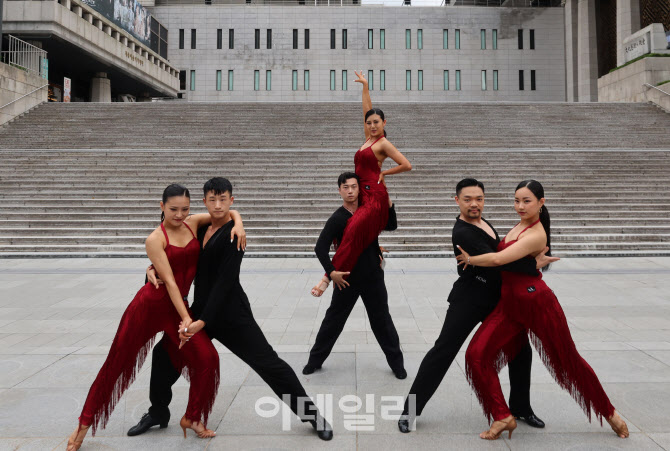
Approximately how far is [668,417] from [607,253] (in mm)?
8453

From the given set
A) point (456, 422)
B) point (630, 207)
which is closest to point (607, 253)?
point (630, 207)

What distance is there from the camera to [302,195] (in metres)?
13.4

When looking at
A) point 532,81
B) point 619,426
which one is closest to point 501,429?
point 619,426

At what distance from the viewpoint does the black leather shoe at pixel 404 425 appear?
3010 millimetres

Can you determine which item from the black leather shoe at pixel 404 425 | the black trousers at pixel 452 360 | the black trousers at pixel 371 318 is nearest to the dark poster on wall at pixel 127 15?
the black trousers at pixel 371 318

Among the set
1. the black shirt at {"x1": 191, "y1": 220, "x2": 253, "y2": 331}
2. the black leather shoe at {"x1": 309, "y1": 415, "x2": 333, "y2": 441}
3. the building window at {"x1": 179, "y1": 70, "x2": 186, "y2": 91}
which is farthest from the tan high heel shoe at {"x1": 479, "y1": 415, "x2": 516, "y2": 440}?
the building window at {"x1": 179, "y1": 70, "x2": 186, "y2": 91}

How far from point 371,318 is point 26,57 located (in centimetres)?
2697

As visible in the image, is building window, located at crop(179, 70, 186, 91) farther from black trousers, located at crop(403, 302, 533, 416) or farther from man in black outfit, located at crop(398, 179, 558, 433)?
black trousers, located at crop(403, 302, 533, 416)

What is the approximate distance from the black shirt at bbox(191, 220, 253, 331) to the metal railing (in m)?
25.5

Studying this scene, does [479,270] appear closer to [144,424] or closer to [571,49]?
[144,424]

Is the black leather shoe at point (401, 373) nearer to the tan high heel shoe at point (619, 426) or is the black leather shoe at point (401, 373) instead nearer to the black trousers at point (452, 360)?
the black trousers at point (452, 360)

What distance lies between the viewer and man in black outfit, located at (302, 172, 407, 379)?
3.86 meters

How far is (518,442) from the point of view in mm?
2895

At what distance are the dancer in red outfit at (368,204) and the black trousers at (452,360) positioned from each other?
0.97 meters
